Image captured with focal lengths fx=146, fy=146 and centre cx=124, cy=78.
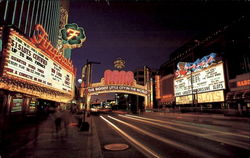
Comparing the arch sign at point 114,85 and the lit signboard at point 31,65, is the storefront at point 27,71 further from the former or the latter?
the arch sign at point 114,85

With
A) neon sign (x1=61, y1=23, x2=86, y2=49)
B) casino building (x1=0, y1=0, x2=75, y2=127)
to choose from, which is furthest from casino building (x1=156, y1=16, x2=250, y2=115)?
casino building (x1=0, y1=0, x2=75, y2=127)

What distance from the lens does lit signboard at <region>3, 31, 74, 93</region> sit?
348 inches

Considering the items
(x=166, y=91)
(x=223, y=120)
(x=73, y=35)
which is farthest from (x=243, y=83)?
(x=166, y=91)

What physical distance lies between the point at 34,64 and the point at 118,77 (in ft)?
103

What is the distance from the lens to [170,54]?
8081 centimetres

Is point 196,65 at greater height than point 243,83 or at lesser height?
greater

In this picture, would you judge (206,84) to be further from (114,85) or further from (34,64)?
(34,64)

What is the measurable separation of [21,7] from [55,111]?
38.7m

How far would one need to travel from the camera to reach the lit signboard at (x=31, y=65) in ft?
29.0

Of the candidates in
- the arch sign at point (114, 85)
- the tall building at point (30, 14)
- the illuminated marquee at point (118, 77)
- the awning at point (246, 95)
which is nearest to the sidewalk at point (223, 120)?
the awning at point (246, 95)

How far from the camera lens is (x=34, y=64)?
36.4 ft

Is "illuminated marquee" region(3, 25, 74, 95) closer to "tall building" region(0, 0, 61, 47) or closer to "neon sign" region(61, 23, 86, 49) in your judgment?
"neon sign" region(61, 23, 86, 49)

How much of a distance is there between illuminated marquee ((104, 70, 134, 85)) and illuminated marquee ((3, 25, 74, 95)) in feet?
81.6

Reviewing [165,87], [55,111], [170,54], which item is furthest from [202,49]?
[55,111]
